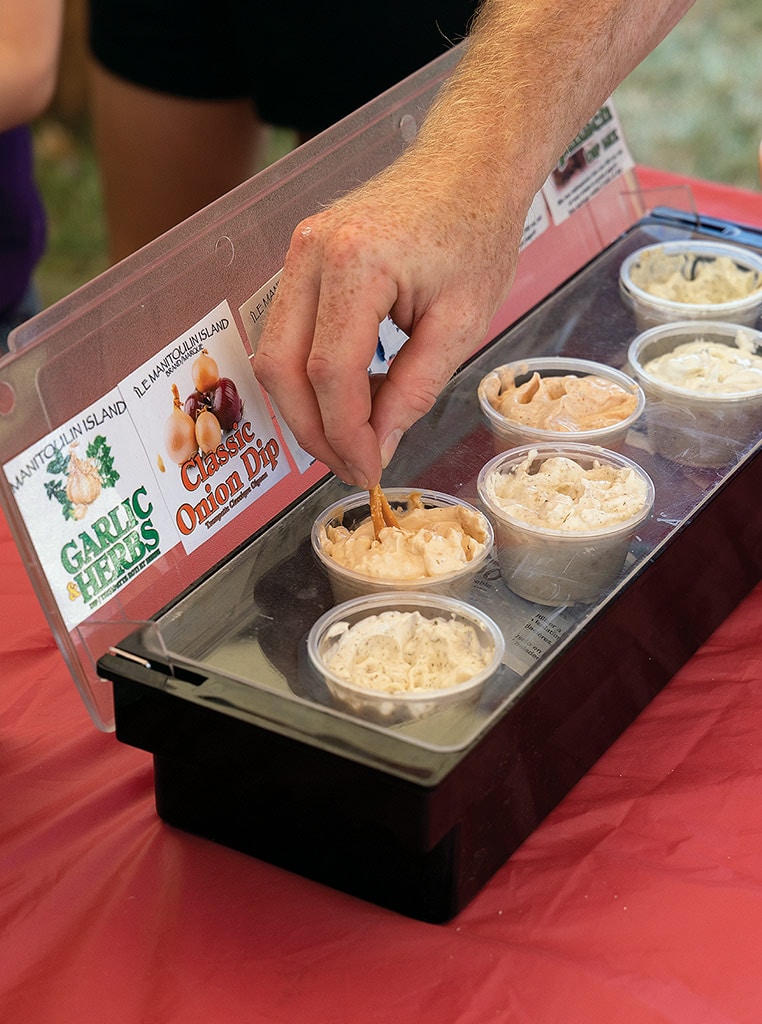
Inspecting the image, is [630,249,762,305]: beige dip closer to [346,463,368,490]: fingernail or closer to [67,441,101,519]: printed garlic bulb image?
[346,463,368,490]: fingernail

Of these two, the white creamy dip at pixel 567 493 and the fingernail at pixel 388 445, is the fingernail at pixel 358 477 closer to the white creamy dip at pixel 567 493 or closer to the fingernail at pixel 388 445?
the fingernail at pixel 388 445

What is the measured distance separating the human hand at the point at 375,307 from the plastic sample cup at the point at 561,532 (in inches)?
6.0

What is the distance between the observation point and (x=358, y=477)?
1282 millimetres

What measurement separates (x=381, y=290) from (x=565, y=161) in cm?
82

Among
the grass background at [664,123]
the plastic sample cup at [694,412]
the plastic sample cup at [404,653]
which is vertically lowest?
the grass background at [664,123]

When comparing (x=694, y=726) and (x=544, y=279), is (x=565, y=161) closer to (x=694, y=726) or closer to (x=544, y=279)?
(x=544, y=279)

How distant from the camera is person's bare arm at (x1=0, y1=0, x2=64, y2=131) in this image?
1976 mm

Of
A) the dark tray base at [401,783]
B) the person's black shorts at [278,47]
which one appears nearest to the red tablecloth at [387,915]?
the dark tray base at [401,783]

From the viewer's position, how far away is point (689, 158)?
4.95 m

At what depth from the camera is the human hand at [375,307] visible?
117cm

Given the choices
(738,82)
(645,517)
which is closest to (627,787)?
(645,517)

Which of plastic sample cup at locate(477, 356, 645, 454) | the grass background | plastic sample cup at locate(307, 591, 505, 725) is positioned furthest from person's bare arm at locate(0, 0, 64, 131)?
the grass background

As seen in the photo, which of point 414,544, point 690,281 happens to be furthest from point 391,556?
point 690,281

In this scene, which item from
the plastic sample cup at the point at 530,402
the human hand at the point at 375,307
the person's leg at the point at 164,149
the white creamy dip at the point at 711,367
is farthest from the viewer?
the person's leg at the point at 164,149
